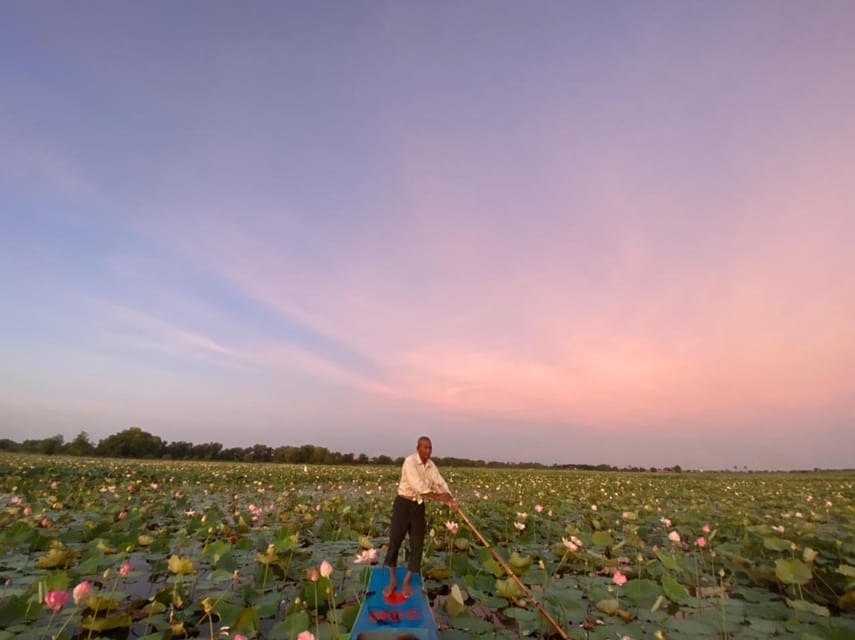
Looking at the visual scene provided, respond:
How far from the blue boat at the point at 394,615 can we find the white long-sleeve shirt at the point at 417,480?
2.31 feet

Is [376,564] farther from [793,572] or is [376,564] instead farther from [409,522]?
[793,572]

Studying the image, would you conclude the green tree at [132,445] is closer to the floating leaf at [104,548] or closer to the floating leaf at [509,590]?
the floating leaf at [104,548]

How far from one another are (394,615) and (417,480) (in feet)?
4.32

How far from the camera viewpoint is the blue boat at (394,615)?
129 inches

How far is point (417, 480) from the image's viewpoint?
4.79 m

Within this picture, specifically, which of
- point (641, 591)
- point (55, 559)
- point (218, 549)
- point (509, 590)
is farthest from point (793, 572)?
point (55, 559)

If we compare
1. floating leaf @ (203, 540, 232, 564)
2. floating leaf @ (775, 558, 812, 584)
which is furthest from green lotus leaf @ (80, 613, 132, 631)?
floating leaf @ (775, 558, 812, 584)

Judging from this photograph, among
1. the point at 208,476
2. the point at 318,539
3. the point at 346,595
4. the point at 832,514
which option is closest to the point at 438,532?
the point at 318,539

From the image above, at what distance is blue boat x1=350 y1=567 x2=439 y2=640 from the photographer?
129 inches

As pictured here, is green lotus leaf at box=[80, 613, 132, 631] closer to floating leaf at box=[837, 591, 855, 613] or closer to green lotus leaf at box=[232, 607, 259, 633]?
green lotus leaf at box=[232, 607, 259, 633]

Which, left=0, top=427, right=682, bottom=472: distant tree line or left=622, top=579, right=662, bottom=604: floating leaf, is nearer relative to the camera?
left=622, top=579, right=662, bottom=604: floating leaf

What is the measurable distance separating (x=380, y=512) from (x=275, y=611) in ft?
19.9

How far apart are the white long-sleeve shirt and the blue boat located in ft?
2.31

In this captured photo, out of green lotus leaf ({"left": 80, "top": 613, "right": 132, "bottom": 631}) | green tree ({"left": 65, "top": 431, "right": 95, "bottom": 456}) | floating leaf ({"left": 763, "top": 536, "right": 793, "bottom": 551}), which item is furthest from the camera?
green tree ({"left": 65, "top": 431, "right": 95, "bottom": 456})
